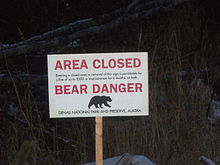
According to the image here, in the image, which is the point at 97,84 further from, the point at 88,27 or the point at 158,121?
the point at 88,27

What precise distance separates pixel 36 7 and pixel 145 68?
1365 millimetres

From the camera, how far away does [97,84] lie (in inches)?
56.1

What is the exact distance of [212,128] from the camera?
2.46 m

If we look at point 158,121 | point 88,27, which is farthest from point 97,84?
point 88,27

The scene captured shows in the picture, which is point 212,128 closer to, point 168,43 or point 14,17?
point 168,43

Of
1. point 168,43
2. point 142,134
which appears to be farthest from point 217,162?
point 168,43

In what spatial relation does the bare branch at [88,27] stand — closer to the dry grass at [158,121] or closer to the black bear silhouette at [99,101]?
the dry grass at [158,121]

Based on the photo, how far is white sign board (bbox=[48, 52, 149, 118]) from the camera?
1.42 meters

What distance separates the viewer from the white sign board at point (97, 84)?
1.42 m

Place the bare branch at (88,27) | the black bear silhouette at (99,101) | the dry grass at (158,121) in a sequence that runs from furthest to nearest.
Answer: the bare branch at (88,27) < the dry grass at (158,121) < the black bear silhouette at (99,101)

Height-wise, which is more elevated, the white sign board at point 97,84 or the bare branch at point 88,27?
the bare branch at point 88,27

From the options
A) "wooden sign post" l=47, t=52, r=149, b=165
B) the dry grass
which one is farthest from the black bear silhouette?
the dry grass

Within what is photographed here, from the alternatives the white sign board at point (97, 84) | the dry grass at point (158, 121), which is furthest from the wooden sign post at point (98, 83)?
the dry grass at point (158, 121)

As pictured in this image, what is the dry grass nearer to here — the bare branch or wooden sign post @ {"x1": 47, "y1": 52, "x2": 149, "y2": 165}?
the bare branch
